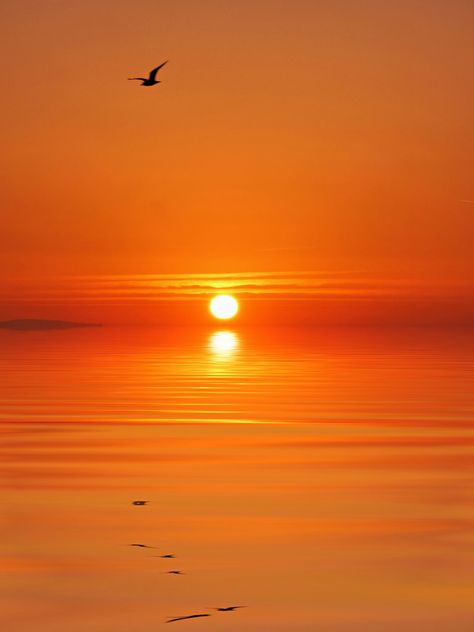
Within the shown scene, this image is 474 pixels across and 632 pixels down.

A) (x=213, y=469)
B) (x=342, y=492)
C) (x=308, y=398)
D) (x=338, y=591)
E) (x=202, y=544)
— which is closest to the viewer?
(x=338, y=591)

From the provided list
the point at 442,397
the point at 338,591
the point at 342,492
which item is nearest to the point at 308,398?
the point at 442,397

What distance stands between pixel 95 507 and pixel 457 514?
6.16 metres

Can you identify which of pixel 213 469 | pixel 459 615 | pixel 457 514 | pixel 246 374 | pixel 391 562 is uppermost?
pixel 246 374

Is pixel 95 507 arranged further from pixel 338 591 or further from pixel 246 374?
pixel 246 374

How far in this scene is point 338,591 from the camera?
13602mm

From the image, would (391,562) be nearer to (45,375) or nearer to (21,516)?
(21,516)

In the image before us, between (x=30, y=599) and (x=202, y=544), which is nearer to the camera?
(x=30, y=599)

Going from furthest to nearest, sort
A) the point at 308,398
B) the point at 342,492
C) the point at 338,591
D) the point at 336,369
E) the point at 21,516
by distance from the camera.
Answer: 1. the point at 336,369
2. the point at 308,398
3. the point at 342,492
4. the point at 21,516
5. the point at 338,591

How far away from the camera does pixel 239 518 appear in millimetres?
18031

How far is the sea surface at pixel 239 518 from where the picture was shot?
12.9 m

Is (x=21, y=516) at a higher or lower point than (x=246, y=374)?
lower

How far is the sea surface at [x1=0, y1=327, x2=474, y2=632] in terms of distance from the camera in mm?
12922

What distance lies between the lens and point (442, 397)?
43781 millimetres

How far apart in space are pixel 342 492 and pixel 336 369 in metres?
47.6
